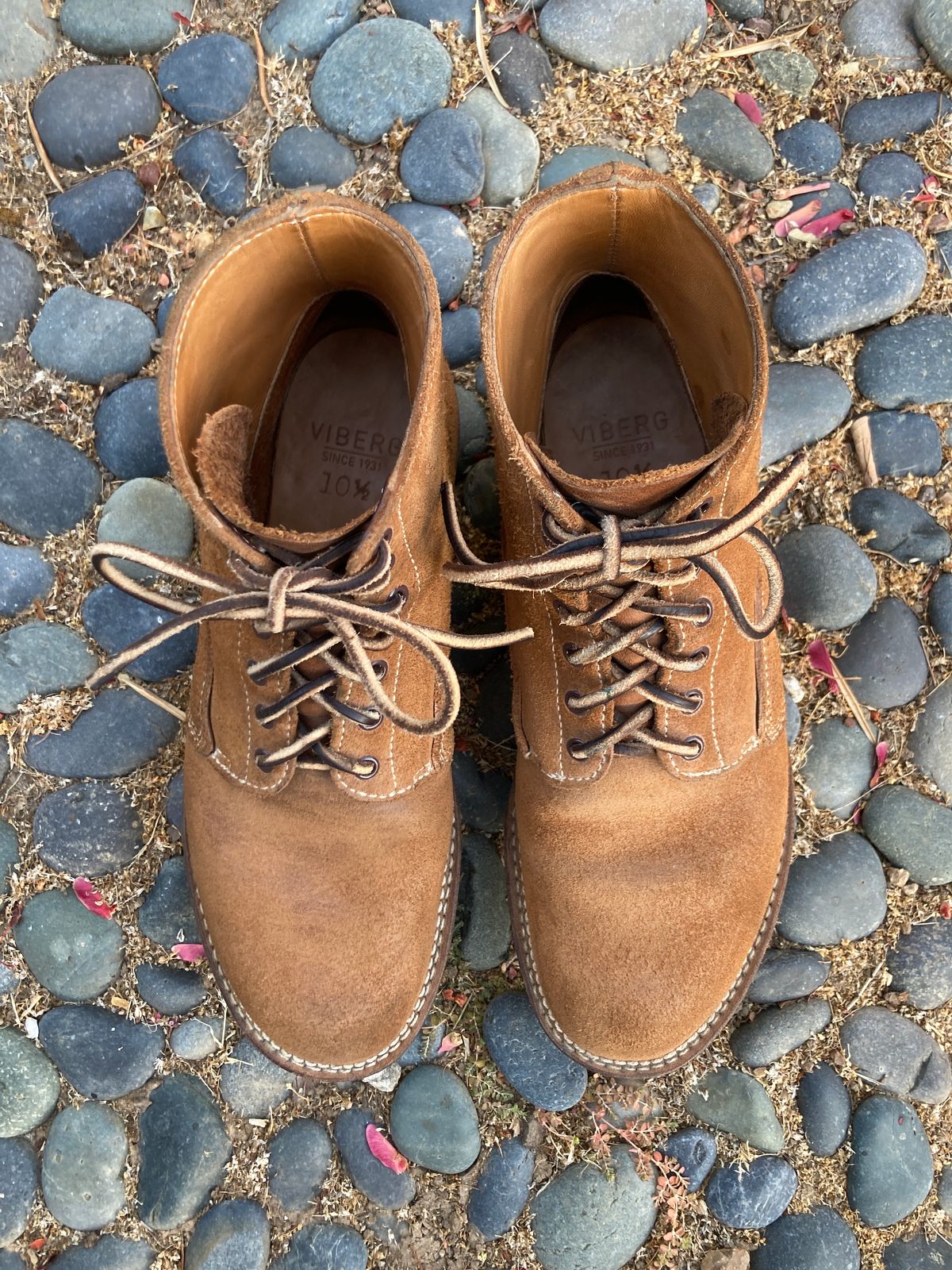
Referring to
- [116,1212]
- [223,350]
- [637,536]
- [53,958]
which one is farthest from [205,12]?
[116,1212]

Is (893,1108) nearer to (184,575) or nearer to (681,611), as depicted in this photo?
(681,611)

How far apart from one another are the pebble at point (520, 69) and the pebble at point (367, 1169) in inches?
85.4

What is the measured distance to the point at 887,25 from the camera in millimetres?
1987

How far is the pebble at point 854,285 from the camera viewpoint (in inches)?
75.8

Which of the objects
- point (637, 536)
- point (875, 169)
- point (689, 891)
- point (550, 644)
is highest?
point (875, 169)

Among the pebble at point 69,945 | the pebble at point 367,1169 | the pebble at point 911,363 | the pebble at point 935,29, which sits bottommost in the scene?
the pebble at point 367,1169

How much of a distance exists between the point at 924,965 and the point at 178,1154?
1608 millimetres

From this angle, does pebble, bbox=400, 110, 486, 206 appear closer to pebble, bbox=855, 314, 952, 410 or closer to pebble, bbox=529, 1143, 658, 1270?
pebble, bbox=855, 314, 952, 410

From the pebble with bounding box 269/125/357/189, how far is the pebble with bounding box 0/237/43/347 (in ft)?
1.86

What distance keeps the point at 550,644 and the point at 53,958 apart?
4.19ft

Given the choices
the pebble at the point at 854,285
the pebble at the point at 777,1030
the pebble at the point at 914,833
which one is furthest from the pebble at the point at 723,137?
the pebble at the point at 777,1030

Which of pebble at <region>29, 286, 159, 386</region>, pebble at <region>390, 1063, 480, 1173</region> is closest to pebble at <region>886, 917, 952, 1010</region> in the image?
pebble at <region>390, 1063, 480, 1173</region>

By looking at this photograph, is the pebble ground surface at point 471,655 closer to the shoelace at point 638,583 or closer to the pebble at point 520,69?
the pebble at point 520,69

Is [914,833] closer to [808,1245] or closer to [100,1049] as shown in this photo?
[808,1245]
